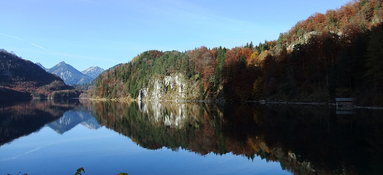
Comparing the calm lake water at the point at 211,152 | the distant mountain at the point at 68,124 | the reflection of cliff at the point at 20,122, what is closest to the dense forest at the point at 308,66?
the calm lake water at the point at 211,152

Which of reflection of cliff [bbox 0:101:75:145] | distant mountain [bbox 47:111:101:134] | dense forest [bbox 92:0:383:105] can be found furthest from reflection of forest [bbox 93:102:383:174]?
dense forest [bbox 92:0:383:105]

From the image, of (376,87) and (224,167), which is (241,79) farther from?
(224,167)

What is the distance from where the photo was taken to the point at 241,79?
81.0 metres

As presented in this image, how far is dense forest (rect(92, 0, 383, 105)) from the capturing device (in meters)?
44.6

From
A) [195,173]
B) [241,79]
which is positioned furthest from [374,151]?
[241,79]

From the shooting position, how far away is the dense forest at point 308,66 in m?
44.6

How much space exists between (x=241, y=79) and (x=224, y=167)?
69.9m

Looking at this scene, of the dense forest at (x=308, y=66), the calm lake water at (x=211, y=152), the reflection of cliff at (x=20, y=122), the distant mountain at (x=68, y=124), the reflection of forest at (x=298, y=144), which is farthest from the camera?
the dense forest at (x=308, y=66)

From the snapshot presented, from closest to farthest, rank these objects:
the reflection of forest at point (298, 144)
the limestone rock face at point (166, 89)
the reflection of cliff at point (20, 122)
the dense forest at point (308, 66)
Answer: the reflection of forest at point (298, 144)
the reflection of cliff at point (20, 122)
the dense forest at point (308, 66)
the limestone rock face at point (166, 89)

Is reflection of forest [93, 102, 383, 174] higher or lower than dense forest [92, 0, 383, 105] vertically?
lower

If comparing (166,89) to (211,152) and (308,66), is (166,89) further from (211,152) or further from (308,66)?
(211,152)

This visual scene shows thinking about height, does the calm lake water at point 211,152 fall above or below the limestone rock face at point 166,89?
below

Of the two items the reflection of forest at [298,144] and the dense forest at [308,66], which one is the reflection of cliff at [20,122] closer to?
the reflection of forest at [298,144]

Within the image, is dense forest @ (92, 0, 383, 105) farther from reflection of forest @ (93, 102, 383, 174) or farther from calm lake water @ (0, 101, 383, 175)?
calm lake water @ (0, 101, 383, 175)
